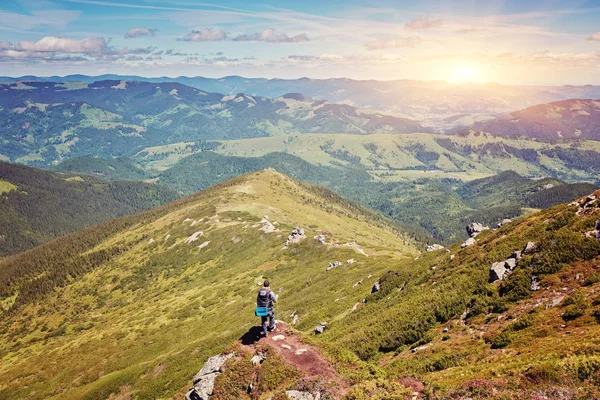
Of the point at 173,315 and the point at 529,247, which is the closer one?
the point at 529,247

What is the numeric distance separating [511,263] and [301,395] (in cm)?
3171

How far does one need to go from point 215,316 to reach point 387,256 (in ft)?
198

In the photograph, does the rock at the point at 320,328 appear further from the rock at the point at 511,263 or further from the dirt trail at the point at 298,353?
the rock at the point at 511,263

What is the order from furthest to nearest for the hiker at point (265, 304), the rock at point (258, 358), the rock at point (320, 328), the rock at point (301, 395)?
1. the rock at point (320, 328)
2. the hiker at point (265, 304)
3. the rock at point (258, 358)
4. the rock at point (301, 395)

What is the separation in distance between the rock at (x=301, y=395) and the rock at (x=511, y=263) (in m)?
30.4

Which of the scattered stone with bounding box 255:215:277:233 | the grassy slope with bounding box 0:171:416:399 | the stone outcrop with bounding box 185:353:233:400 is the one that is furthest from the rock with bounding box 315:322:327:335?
the scattered stone with bounding box 255:215:277:233

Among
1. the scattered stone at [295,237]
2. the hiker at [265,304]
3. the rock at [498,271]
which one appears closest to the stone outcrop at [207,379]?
the hiker at [265,304]

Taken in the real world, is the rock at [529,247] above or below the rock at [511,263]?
above

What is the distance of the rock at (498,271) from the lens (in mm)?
42591

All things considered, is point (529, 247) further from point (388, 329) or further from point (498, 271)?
point (388, 329)

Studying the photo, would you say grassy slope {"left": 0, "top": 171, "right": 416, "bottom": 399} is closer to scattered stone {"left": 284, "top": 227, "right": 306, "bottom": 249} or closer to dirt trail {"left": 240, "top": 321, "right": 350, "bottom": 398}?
scattered stone {"left": 284, "top": 227, "right": 306, "bottom": 249}

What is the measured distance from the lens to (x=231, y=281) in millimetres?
145250

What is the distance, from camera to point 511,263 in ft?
141

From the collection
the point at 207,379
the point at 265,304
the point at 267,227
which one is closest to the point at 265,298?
the point at 265,304
